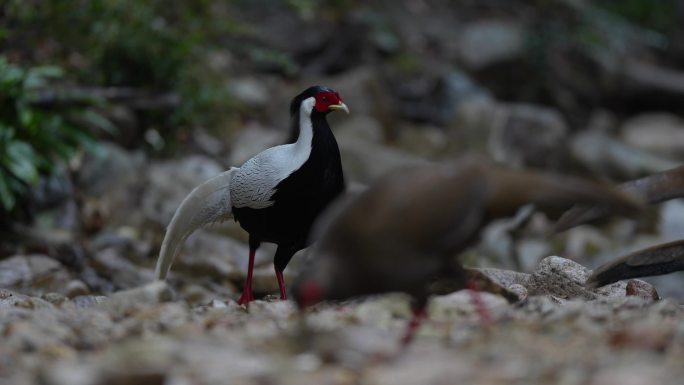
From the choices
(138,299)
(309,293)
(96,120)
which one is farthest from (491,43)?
(309,293)

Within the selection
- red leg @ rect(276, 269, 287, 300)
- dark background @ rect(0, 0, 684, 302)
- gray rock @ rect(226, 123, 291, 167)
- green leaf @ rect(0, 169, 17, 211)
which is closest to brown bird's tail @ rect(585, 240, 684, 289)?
red leg @ rect(276, 269, 287, 300)

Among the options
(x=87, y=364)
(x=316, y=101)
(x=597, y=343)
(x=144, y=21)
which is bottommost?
(x=597, y=343)

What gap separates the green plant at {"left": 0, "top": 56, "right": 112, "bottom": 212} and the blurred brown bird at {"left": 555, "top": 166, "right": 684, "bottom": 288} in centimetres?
501

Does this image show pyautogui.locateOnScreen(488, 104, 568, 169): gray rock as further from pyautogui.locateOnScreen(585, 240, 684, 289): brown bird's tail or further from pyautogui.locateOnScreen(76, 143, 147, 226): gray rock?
pyautogui.locateOnScreen(585, 240, 684, 289): brown bird's tail

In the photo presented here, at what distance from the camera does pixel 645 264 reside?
4.96 meters

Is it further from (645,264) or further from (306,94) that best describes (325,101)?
(645,264)

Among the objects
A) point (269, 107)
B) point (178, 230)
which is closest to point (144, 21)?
point (269, 107)

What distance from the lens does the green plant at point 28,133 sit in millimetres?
8117

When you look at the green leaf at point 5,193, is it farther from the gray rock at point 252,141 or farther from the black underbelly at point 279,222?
the gray rock at point 252,141

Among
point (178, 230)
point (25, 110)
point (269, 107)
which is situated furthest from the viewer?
point (269, 107)

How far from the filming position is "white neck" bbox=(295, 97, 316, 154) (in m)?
5.14

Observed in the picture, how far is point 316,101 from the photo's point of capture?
5285 millimetres

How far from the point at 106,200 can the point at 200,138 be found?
2076 mm

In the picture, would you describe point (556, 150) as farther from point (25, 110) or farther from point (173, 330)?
point (173, 330)
